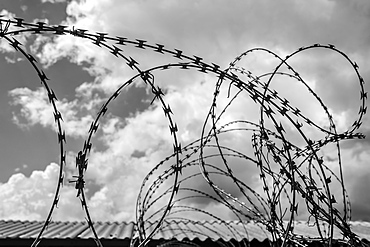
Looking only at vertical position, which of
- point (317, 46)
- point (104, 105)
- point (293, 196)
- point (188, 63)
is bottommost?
point (293, 196)

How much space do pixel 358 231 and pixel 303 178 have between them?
8208mm

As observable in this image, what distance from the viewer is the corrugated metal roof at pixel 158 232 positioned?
888 cm

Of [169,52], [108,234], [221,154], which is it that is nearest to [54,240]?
[108,234]

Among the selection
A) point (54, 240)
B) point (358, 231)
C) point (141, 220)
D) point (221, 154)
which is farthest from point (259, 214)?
point (358, 231)

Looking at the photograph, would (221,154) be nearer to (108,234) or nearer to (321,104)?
(321,104)

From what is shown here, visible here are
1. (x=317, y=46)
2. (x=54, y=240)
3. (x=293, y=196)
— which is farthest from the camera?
(x=54, y=240)

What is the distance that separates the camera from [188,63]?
3.32 m

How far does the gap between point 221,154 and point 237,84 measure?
1.38m

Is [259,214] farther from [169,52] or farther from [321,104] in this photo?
[169,52]

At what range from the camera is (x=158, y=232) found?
9.20 metres

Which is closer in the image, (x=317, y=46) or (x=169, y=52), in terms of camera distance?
(x=169, y=52)

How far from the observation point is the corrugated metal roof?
8875mm

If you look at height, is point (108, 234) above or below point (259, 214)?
above

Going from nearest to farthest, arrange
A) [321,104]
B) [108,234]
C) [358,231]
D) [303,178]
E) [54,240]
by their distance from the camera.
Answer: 1. [303,178]
2. [321,104]
3. [54,240]
4. [108,234]
5. [358,231]
